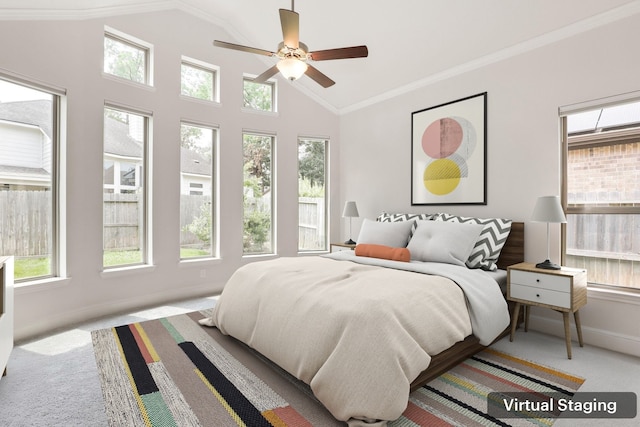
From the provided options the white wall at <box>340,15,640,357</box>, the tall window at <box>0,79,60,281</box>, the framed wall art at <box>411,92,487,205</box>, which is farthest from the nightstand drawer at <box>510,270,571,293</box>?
the tall window at <box>0,79,60,281</box>

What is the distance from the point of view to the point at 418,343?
1.92 meters

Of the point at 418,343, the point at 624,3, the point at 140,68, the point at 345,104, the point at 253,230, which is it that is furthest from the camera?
the point at 345,104

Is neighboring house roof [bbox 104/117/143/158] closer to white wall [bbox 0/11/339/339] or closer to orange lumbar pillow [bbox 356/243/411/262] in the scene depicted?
white wall [bbox 0/11/339/339]

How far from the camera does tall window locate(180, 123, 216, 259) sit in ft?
14.1

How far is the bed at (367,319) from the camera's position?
170 centimetres

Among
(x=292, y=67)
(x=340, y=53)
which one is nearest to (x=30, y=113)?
(x=292, y=67)

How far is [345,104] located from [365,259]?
294 cm

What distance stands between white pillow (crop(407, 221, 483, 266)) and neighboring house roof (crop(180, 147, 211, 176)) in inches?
112

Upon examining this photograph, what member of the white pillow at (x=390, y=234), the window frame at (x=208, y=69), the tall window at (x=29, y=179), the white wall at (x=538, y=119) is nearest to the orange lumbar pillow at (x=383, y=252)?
the white pillow at (x=390, y=234)

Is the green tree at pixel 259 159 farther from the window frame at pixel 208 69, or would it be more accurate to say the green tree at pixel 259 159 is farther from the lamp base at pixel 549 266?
the lamp base at pixel 549 266

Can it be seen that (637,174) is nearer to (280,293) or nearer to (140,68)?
(280,293)

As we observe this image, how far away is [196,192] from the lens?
174 inches

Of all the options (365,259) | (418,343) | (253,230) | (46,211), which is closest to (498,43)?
(365,259)

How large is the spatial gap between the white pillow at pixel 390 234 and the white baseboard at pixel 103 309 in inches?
87.0
